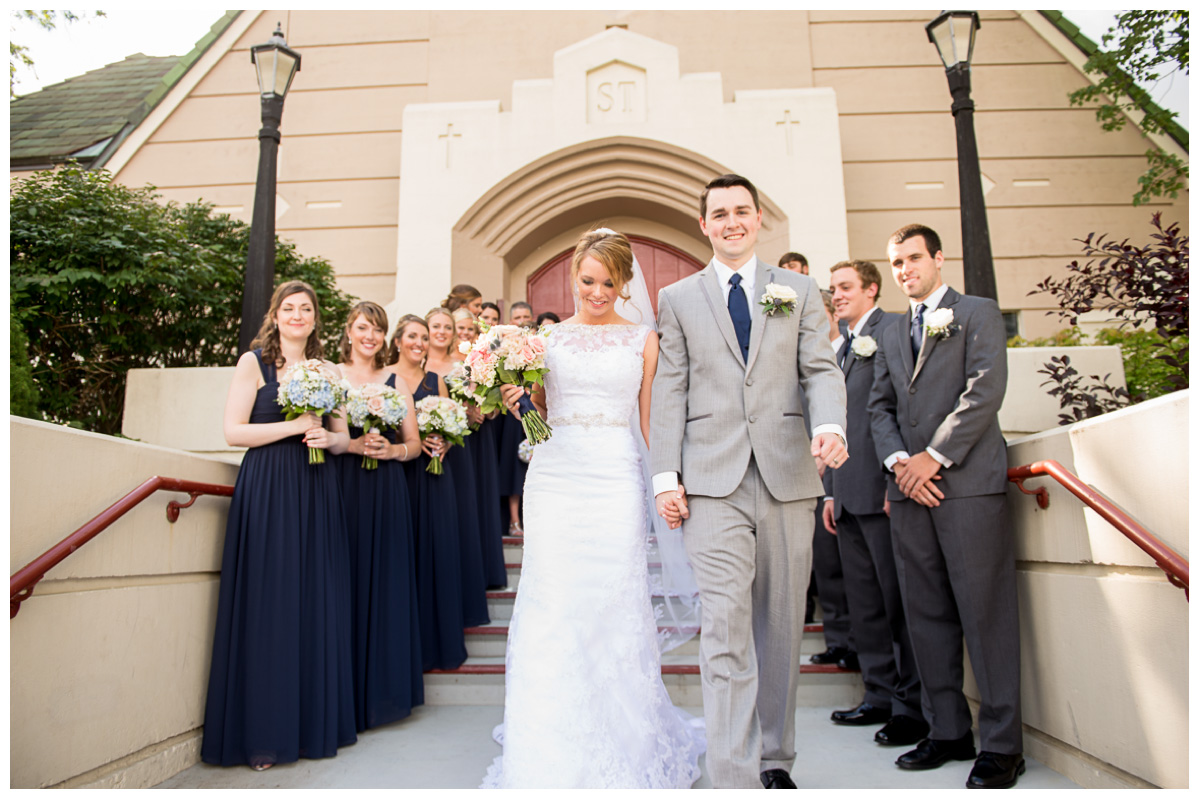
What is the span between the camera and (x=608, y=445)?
347cm

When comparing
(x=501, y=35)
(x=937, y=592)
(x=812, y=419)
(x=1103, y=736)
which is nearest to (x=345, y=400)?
(x=812, y=419)

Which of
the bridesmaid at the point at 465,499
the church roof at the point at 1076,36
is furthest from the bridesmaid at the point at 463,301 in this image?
the church roof at the point at 1076,36

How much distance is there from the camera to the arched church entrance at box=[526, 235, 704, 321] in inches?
402

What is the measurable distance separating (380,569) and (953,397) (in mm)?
3133

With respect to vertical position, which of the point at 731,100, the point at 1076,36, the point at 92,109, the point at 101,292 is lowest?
the point at 101,292

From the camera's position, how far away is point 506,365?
10.8 feet

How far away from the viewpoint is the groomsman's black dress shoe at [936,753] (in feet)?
10.9

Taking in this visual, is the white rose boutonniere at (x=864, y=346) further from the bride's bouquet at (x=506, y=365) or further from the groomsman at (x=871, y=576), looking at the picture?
the bride's bouquet at (x=506, y=365)

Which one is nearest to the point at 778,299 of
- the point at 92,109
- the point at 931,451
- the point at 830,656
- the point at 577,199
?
the point at 931,451

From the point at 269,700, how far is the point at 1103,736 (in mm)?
3509

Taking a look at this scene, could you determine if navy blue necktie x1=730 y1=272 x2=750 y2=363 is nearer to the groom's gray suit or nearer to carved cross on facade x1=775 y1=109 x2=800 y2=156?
the groom's gray suit

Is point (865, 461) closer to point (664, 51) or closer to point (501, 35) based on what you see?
point (664, 51)

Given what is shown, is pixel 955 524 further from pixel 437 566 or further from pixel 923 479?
pixel 437 566

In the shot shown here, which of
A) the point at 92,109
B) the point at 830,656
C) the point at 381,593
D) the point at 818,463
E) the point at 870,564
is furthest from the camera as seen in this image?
the point at 92,109
